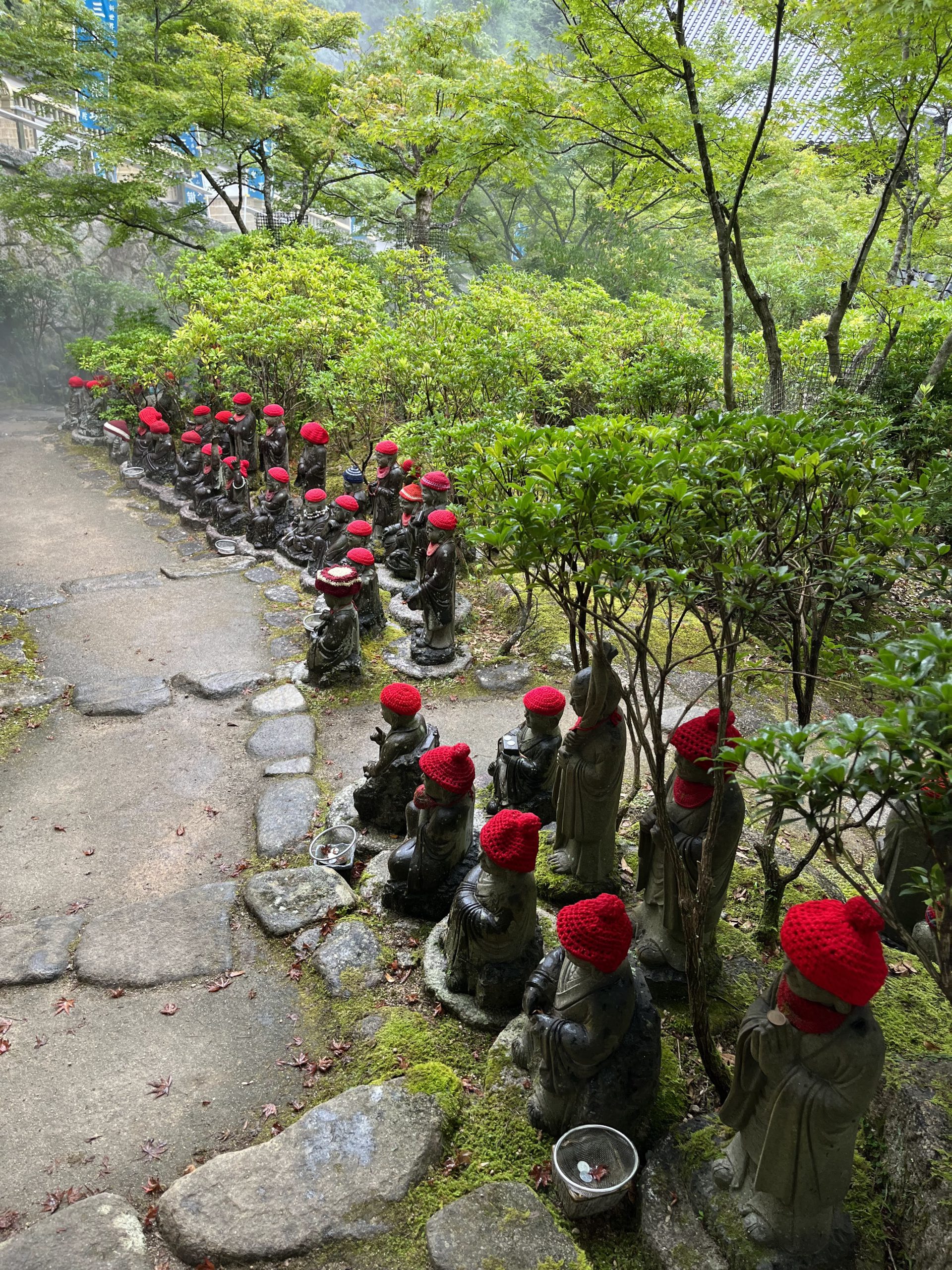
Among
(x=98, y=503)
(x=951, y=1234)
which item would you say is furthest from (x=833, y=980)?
(x=98, y=503)

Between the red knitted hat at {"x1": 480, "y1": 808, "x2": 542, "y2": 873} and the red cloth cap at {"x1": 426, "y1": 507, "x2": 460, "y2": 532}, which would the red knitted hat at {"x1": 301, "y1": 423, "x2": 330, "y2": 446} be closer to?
the red cloth cap at {"x1": 426, "y1": 507, "x2": 460, "y2": 532}

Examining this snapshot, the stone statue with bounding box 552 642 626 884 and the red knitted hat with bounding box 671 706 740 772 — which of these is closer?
the red knitted hat with bounding box 671 706 740 772

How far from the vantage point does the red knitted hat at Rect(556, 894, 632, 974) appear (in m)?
3.54

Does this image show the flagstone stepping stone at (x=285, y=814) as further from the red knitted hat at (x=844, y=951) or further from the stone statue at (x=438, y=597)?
the red knitted hat at (x=844, y=951)

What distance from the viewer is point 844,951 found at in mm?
2803

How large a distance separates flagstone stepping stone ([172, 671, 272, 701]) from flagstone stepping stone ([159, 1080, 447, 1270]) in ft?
19.7

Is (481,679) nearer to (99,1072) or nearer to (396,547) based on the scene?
(396,547)

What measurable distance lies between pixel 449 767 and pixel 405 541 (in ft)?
25.0

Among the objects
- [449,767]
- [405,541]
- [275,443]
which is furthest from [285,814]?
[275,443]

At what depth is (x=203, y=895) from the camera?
6.27 meters

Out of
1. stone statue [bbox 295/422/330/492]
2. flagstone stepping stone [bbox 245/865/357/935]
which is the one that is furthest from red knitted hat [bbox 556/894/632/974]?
stone statue [bbox 295/422/330/492]

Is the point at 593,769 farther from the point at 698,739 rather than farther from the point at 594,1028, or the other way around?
the point at 594,1028

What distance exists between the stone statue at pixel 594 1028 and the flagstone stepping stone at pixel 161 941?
279 cm

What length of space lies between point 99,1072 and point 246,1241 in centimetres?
173
